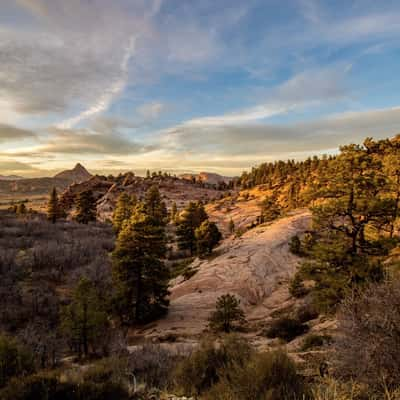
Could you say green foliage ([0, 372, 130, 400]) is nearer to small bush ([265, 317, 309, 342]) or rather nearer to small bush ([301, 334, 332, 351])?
small bush ([301, 334, 332, 351])

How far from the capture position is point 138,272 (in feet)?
63.1

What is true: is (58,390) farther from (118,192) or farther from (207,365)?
(118,192)

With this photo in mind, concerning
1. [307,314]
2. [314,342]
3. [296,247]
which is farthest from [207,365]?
[296,247]

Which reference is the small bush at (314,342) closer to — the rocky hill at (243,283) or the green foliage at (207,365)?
the rocky hill at (243,283)

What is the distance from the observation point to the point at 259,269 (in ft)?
95.7

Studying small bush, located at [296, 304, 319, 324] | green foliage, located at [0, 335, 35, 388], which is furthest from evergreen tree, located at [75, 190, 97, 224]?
green foliage, located at [0, 335, 35, 388]

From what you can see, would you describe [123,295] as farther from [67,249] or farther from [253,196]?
[253,196]

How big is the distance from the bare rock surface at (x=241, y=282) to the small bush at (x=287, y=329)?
4796 mm

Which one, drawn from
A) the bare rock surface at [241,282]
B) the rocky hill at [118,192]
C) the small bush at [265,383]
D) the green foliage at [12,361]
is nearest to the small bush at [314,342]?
the small bush at [265,383]

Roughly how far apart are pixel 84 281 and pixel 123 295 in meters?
5.56

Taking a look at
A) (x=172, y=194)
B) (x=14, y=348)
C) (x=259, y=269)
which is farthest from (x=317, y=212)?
(x=172, y=194)

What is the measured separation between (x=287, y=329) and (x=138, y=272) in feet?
34.3

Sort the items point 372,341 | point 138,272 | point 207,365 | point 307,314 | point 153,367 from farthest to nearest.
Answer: point 138,272, point 307,314, point 153,367, point 207,365, point 372,341

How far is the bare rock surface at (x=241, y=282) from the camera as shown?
19.3 m
